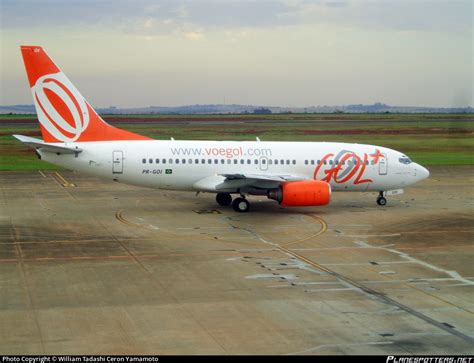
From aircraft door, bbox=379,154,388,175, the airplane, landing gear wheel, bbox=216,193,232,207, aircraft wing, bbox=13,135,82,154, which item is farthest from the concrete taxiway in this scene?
aircraft wing, bbox=13,135,82,154

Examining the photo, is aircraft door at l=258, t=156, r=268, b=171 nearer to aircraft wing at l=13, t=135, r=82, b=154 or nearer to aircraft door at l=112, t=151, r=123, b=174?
aircraft door at l=112, t=151, r=123, b=174

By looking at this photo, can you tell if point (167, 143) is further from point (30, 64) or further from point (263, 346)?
point (263, 346)

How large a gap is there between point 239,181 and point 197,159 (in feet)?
9.09

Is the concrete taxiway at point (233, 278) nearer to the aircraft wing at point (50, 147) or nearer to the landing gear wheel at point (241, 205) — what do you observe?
the landing gear wheel at point (241, 205)

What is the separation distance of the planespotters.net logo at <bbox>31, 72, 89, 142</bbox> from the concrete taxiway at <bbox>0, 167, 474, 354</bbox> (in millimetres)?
4505

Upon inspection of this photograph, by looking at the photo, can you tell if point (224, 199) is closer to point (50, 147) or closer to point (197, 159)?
point (197, 159)

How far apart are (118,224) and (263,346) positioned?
18.4 meters

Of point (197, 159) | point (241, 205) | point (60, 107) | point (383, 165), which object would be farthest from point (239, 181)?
point (60, 107)

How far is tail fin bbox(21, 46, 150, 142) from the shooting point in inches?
1423

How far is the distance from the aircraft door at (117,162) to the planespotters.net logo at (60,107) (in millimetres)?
2276

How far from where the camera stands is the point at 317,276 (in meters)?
23.8

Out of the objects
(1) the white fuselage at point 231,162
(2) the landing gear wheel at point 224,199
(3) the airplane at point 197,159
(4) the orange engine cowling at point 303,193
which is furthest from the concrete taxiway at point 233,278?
(1) the white fuselage at point 231,162

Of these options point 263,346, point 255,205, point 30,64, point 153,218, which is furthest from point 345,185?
point 263,346

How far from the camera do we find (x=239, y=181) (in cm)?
3741
